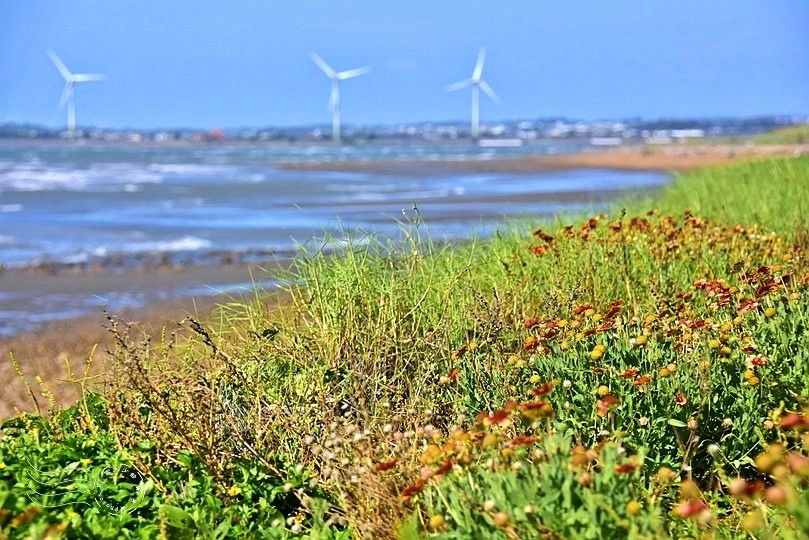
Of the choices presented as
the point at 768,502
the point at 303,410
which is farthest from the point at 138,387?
the point at 768,502

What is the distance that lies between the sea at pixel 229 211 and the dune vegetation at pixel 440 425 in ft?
2.48

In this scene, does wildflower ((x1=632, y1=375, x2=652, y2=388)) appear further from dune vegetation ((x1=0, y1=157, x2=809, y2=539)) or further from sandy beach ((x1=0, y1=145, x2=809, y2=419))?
sandy beach ((x1=0, y1=145, x2=809, y2=419))

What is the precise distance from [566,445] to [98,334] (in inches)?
325

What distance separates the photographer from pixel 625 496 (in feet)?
9.99

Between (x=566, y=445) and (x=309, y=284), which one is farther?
(x=309, y=284)

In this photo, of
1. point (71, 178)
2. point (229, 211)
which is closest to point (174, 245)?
point (229, 211)

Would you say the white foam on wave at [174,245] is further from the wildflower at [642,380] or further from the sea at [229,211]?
the wildflower at [642,380]

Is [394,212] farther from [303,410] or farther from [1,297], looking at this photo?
[303,410]

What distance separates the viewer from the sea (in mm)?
13633

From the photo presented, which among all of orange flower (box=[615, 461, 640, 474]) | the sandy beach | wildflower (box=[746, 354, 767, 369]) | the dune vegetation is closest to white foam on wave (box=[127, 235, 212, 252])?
the sandy beach

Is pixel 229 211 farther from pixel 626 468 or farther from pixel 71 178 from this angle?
pixel 626 468

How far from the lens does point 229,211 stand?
25.9 meters

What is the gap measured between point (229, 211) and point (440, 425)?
70.9 feet

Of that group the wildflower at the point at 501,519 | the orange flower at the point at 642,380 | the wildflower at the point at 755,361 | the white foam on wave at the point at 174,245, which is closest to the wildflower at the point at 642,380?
the orange flower at the point at 642,380
